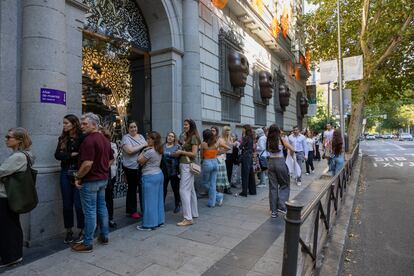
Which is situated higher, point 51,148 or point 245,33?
point 245,33

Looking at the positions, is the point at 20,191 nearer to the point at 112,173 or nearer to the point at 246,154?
the point at 112,173

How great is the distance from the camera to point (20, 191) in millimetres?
3535

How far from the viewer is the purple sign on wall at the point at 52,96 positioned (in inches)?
173

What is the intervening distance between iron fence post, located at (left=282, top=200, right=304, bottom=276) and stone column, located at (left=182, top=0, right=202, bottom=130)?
6.09 m

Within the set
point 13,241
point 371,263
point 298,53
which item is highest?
point 298,53

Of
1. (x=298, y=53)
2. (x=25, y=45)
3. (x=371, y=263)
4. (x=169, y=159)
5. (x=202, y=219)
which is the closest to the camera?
(x=371, y=263)

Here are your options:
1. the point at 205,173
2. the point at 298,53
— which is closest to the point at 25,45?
the point at 205,173

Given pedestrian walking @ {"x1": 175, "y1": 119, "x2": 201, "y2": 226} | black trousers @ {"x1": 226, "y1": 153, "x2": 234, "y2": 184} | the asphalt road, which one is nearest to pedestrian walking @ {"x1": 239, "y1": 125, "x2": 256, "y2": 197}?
black trousers @ {"x1": 226, "y1": 153, "x2": 234, "y2": 184}

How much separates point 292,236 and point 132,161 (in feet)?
12.4

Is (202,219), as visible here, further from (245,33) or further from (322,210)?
(245,33)

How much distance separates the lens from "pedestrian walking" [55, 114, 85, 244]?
4316mm

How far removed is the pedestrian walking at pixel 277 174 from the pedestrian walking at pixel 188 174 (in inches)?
57.6

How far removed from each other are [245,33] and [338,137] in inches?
257

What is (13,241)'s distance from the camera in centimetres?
361
